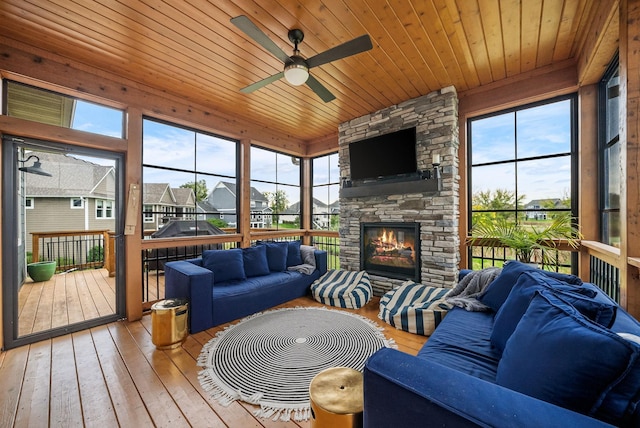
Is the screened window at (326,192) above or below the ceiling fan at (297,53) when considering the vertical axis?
below

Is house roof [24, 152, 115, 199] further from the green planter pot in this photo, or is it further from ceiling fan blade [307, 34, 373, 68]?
ceiling fan blade [307, 34, 373, 68]

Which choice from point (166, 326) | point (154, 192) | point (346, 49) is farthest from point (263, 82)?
point (166, 326)

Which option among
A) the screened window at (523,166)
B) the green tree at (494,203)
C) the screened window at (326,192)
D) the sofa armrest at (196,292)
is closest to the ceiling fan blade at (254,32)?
the sofa armrest at (196,292)

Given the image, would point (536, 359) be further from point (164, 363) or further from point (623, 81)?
point (164, 363)

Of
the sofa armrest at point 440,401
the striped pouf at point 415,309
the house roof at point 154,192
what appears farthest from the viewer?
the house roof at point 154,192

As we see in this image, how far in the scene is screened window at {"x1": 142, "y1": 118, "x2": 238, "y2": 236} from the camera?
3.49 metres

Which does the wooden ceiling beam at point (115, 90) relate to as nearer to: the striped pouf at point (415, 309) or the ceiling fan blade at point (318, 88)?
the ceiling fan blade at point (318, 88)

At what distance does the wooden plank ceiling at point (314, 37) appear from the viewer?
2047 mm

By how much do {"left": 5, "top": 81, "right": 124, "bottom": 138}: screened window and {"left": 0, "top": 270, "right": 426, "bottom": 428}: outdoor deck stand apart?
229cm

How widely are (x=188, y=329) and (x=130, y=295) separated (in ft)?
3.34

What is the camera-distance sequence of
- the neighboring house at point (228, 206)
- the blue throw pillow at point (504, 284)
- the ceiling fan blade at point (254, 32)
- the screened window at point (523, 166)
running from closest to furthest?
the ceiling fan blade at point (254, 32) → the blue throw pillow at point (504, 284) → the screened window at point (523, 166) → the neighboring house at point (228, 206)

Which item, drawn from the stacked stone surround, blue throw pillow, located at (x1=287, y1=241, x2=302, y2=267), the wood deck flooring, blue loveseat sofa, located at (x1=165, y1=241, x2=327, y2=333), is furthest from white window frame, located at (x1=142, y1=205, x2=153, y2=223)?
the stacked stone surround

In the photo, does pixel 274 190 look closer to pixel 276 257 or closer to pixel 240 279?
pixel 276 257

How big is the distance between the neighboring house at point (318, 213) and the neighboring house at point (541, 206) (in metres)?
3.07
